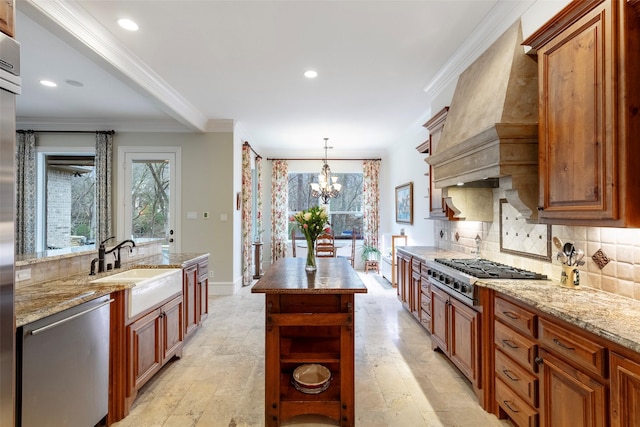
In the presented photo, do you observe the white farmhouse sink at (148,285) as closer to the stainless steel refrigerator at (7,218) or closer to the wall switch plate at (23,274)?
the wall switch plate at (23,274)

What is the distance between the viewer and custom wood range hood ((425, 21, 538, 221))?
6.48 feet

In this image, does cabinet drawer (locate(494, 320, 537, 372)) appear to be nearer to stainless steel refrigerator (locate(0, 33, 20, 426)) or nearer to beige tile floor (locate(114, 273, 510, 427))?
beige tile floor (locate(114, 273, 510, 427))

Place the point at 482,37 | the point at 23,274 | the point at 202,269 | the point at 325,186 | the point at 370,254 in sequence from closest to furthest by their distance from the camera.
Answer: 1. the point at 23,274
2. the point at 482,37
3. the point at 202,269
4. the point at 325,186
5. the point at 370,254

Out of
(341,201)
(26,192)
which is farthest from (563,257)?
(26,192)

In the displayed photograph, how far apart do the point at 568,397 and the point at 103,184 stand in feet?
20.2

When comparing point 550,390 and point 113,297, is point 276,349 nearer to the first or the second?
point 113,297

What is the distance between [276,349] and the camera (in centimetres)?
201

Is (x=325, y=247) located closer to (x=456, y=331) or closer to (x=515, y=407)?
(x=456, y=331)

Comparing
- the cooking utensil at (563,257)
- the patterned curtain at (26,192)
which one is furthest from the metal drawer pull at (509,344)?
the patterned curtain at (26,192)

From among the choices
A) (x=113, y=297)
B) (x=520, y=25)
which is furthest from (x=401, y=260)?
(x=113, y=297)

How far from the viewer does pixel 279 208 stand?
7.32 metres

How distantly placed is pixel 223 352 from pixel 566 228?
310cm

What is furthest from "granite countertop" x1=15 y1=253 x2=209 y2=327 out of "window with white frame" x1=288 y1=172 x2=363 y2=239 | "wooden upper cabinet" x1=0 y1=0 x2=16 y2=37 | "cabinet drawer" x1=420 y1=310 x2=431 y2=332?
"window with white frame" x1=288 y1=172 x2=363 y2=239

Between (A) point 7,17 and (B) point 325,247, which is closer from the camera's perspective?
(A) point 7,17
